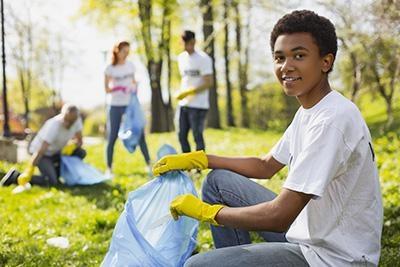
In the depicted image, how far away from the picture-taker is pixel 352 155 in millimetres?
1833

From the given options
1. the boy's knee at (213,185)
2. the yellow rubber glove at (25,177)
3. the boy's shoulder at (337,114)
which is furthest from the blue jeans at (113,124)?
the boy's shoulder at (337,114)

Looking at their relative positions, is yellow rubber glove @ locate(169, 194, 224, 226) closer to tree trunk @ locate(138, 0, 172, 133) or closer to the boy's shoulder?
the boy's shoulder

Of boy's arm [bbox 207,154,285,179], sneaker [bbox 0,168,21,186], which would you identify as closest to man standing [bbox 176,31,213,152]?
sneaker [bbox 0,168,21,186]

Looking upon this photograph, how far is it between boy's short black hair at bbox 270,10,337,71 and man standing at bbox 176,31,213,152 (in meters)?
4.05

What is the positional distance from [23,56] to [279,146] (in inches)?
993

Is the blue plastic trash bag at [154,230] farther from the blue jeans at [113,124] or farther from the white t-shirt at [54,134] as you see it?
the blue jeans at [113,124]

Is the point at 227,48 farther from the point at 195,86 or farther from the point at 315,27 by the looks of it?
the point at 315,27

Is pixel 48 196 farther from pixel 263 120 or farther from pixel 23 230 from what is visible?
pixel 263 120

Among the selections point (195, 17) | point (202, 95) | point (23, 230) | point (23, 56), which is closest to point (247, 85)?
point (195, 17)

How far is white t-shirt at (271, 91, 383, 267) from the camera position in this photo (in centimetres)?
175

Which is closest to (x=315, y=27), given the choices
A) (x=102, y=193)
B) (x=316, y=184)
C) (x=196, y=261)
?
(x=316, y=184)

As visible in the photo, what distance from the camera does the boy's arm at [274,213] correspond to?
1766mm

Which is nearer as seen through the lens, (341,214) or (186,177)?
(341,214)

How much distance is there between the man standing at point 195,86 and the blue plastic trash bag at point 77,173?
116cm
